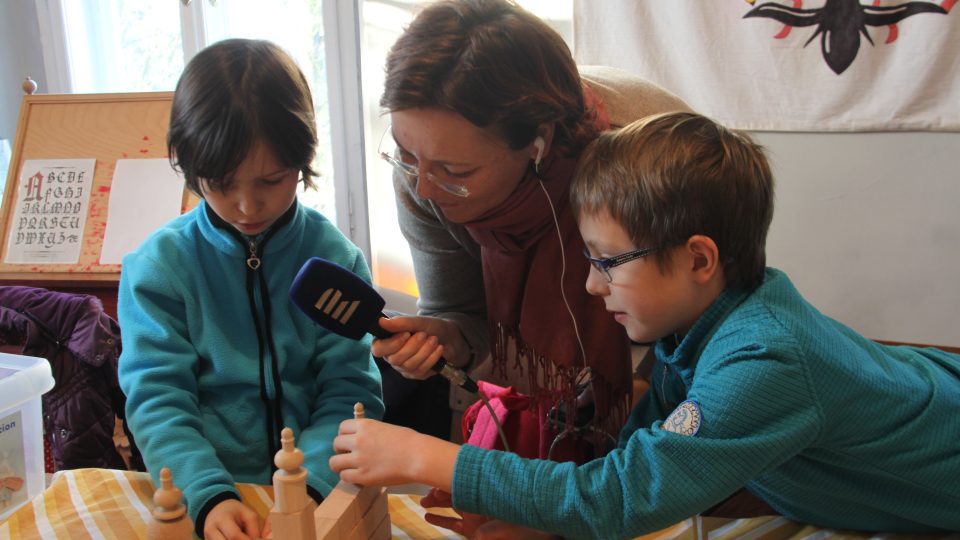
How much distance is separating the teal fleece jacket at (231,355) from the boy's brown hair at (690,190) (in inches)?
17.4

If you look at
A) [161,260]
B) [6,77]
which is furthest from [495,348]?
[6,77]

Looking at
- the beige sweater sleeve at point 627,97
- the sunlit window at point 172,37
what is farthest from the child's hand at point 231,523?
the sunlit window at point 172,37

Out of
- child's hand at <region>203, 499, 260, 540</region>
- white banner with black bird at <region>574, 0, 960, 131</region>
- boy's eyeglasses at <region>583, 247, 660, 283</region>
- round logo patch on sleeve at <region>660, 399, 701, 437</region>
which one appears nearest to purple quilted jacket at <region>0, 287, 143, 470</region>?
child's hand at <region>203, 499, 260, 540</region>

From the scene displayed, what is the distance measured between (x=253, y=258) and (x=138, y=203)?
1168mm

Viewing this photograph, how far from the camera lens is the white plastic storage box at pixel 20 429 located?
3.48ft

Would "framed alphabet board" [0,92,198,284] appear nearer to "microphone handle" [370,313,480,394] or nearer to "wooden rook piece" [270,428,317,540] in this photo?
"microphone handle" [370,313,480,394]

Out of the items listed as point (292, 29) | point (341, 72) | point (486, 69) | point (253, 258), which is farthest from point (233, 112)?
point (292, 29)

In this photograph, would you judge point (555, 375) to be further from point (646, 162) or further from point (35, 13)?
point (35, 13)

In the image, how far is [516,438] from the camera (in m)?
1.11

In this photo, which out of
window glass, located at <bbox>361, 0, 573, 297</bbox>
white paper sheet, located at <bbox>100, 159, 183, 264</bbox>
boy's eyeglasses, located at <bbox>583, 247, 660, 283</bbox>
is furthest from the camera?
window glass, located at <bbox>361, 0, 573, 297</bbox>

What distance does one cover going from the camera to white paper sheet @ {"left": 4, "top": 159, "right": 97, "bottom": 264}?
2061mm

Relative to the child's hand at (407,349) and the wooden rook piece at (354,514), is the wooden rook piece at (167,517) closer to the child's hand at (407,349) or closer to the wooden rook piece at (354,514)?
the wooden rook piece at (354,514)

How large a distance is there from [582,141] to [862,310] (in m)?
1.22

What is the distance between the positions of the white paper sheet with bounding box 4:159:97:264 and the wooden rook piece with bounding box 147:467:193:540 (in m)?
1.59
